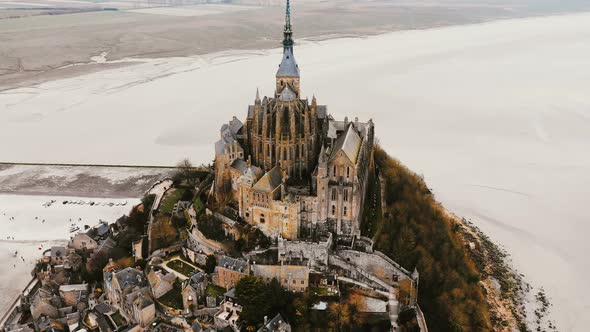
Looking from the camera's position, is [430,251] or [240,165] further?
[430,251]

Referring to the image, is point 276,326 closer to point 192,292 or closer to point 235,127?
point 192,292

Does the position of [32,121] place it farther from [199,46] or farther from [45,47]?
[199,46]

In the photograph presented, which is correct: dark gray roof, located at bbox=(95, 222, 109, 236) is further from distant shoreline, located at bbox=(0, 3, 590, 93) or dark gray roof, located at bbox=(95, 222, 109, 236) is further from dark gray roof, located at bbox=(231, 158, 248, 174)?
distant shoreline, located at bbox=(0, 3, 590, 93)

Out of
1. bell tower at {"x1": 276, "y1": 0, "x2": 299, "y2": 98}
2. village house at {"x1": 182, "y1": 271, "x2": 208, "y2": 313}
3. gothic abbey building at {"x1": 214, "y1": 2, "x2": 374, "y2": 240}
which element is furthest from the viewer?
bell tower at {"x1": 276, "y1": 0, "x2": 299, "y2": 98}

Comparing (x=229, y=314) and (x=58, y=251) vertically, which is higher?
(x=229, y=314)

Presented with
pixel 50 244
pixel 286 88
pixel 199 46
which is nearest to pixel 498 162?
pixel 286 88

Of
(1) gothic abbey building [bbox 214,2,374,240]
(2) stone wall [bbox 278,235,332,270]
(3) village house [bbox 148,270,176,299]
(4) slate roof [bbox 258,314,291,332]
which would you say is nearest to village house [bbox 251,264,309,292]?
(2) stone wall [bbox 278,235,332,270]

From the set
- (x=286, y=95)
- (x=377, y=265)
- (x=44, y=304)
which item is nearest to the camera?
(x=44, y=304)

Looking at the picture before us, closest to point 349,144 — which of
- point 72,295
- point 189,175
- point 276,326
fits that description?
point 276,326
